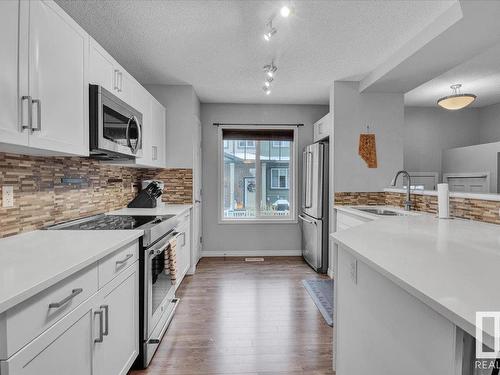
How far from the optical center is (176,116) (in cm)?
392

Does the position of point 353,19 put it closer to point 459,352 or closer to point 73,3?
point 73,3

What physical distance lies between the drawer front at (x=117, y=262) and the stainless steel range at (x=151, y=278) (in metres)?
0.11

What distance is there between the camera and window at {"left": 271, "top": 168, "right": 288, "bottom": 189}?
5.00m

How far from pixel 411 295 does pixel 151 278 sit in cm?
161

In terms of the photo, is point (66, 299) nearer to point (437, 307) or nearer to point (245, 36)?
point (437, 307)

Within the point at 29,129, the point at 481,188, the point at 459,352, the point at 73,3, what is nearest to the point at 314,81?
the point at 73,3

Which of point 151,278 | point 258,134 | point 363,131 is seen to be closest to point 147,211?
point 151,278

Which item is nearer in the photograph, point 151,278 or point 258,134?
point 151,278

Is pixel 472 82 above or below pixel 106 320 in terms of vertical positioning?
above

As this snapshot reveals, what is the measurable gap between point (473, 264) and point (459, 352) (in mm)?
404

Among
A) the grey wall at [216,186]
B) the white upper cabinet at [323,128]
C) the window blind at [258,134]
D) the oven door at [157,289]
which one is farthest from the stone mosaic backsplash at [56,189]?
the white upper cabinet at [323,128]

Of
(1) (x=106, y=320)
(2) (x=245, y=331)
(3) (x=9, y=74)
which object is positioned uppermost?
(3) (x=9, y=74)

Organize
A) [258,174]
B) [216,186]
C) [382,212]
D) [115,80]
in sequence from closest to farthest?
[115,80], [382,212], [216,186], [258,174]

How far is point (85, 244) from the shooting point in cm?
148
